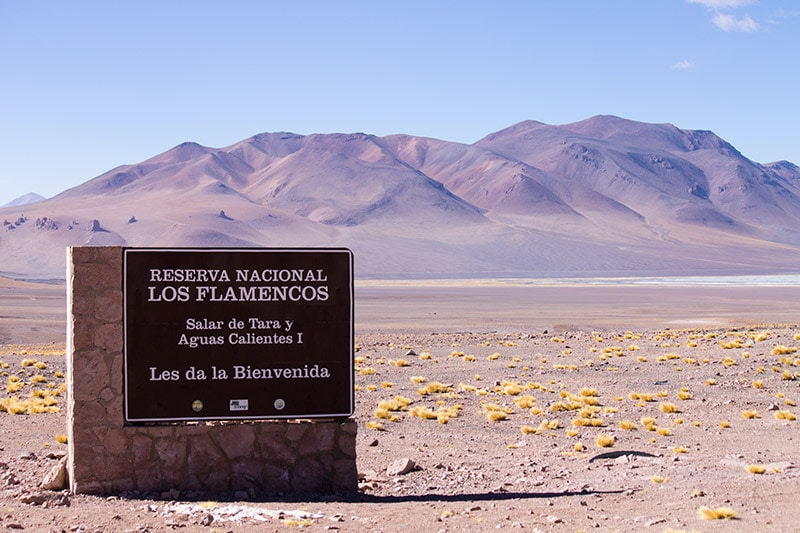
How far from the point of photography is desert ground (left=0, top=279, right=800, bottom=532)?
25.2ft

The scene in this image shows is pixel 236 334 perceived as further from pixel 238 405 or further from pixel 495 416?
pixel 495 416

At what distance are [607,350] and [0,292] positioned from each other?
59.4 m

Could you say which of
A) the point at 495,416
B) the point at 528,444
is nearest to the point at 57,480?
the point at 528,444

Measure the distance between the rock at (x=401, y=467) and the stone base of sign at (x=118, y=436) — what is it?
66.7 inches

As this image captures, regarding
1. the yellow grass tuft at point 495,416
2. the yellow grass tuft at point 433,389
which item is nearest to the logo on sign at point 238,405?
the yellow grass tuft at point 495,416

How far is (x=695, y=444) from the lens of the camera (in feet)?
39.0

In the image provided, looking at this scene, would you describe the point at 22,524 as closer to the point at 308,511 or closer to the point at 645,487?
the point at 308,511

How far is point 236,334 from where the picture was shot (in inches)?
349

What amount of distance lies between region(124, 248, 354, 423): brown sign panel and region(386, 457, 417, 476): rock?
5.45 ft

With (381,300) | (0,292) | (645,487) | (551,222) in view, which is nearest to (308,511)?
(645,487)

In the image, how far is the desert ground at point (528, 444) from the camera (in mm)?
7676

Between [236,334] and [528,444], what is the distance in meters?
5.00

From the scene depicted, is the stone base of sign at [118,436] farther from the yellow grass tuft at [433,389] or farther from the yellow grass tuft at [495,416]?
the yellow grass tuft at [433,389]

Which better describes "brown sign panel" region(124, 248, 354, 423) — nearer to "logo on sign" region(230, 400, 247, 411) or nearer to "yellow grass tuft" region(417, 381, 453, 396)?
"logo on sign" region(230, 400, 247, 411)
